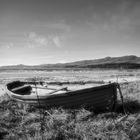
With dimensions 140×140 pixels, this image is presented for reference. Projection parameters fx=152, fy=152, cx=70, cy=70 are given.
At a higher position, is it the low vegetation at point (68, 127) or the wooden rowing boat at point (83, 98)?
the wooden rowing boat at point (83, 98)

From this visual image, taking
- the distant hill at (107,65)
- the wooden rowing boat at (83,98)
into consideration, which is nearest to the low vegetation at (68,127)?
the wooden rowing boat at (83,98)

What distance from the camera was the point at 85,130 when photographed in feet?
15.4

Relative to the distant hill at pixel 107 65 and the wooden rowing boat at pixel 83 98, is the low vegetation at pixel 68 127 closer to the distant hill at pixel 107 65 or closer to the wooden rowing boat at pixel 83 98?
the wooden rowing boat at pixel 83 98

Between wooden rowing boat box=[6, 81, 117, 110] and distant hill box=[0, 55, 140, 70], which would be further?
distant hill box=[0, 55, 140, 70]

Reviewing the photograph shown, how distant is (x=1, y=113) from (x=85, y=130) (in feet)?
12.5

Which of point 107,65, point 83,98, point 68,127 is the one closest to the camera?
point 68,127

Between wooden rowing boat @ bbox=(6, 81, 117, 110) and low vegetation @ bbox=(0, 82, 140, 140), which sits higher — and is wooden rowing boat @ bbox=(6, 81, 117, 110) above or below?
above

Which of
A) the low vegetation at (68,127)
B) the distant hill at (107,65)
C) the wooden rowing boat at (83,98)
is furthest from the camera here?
the distant hill at (107,65)

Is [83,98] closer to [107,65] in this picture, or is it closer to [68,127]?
[68,127]

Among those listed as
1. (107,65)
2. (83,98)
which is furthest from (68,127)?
(107,65)

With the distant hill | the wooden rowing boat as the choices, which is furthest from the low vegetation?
the distant hill

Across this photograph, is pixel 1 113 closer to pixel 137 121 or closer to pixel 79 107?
pixel 79 107

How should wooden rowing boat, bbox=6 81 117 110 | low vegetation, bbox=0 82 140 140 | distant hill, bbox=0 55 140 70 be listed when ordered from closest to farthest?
low vegetation, bbox=0 82 140 140 → wooden rowing boat, bbox=6 81 117 110 → distant hill, bbox=0 55 140 70

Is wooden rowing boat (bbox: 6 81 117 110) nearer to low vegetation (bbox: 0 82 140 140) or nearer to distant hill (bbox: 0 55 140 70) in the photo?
low vegetation (bbox: 0 82 140 140)
